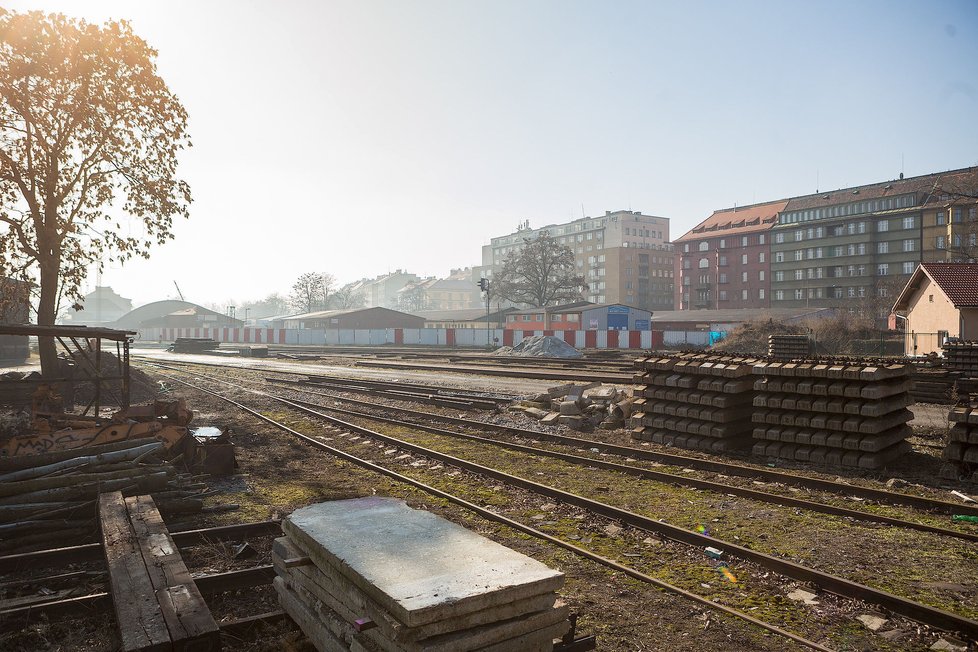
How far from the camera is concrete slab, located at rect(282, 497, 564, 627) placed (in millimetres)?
3086

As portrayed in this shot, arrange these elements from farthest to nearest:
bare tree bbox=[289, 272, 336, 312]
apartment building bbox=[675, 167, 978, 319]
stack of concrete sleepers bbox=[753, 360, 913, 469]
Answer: bare tree bbox=[289, 272, 336, 312] < apartment building bbox=[675, 167, 978, 319] < stack of concrete sleepers bbox=[753, 360, 913, 469]

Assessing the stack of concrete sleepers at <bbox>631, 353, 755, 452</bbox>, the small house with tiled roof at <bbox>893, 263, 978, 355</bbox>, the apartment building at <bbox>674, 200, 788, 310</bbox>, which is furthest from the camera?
the apartment building at <bbox>674, 200, 788, 310</bbox>

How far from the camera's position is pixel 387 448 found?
11.9 meters

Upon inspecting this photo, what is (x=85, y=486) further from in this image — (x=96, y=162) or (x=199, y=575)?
(x=96, y=162)

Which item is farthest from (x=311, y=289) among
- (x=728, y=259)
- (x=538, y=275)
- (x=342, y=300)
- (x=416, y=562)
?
(x=416, y=562)

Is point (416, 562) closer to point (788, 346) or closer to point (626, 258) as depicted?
point (788, 346)

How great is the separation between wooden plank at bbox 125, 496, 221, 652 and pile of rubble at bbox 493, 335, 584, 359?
97.4 feet

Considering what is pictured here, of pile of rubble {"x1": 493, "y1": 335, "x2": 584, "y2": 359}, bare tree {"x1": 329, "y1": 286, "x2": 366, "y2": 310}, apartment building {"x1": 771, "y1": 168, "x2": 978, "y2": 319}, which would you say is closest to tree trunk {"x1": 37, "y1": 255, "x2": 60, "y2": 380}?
pile of rubble {"x1": 493, "y1": 335, "x2": 584, "y2": 359}

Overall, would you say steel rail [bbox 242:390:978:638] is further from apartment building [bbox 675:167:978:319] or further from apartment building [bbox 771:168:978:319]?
apartment building [bbox 771:168:978:319]

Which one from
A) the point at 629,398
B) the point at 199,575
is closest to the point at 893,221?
the point at 629,398

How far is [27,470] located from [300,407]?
9.93 meters

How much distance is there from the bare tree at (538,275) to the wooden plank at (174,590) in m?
68.9

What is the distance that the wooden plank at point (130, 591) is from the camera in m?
3.73

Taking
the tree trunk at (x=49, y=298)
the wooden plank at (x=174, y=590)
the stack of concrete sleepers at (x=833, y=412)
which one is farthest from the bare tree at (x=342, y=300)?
the wooden plank at (x=174, y=590)
